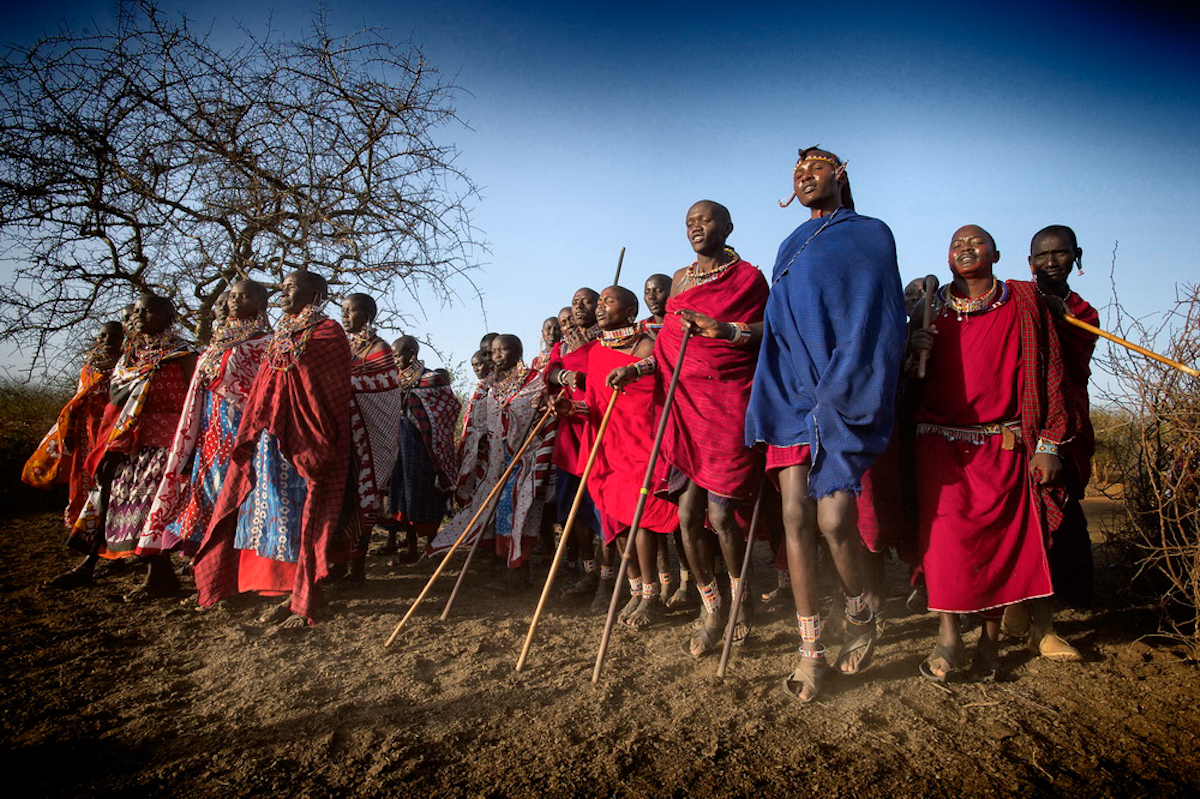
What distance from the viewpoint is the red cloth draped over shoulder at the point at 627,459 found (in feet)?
13.0

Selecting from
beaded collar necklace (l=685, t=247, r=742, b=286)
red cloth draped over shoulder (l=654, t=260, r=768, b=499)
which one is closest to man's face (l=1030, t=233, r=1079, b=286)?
red cloth draped over shoulder (l=654, t=260, r=768, b=499)

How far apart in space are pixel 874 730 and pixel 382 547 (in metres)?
5.43

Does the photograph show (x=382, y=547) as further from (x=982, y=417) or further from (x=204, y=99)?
(x=982, y=417)

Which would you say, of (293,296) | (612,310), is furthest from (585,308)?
(293,296)

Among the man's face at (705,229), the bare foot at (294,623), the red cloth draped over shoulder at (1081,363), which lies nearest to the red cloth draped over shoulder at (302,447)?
the bare foot at (294,623)

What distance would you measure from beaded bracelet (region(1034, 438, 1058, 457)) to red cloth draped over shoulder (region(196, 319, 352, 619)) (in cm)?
398

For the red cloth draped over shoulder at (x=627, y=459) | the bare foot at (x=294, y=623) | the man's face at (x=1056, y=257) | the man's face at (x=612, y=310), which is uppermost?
the man's face at (x=1056, y=257)

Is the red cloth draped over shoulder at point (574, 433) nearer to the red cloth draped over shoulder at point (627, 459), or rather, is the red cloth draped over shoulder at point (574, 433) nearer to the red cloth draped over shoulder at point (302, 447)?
the red cloth draped over shoulder at point (627, 459)

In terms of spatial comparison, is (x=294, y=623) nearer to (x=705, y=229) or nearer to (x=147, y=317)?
(x=147, y=317)

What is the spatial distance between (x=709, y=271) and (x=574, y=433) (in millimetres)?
1749

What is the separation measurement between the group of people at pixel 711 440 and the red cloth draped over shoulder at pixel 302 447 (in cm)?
2

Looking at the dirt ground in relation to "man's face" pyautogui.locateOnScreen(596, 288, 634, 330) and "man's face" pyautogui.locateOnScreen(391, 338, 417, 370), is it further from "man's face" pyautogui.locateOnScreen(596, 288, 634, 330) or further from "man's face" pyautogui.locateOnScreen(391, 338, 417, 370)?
"man's face" pyautogui.locateOnScreen(391, 338, 417, 370)

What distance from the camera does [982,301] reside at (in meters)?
3.18

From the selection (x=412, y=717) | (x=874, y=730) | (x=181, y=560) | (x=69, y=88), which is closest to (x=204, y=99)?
(x=69, y=88)
